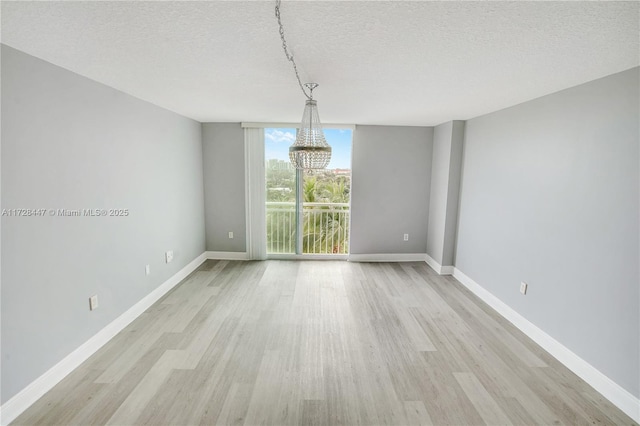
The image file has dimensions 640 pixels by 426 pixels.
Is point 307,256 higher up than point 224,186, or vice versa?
point 224,186

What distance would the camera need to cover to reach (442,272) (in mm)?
4289

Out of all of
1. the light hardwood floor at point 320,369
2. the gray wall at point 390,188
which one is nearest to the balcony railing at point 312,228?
the gray wall at point 390,188

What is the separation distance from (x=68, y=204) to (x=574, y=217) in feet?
12.4

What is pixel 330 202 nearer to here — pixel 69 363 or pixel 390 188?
pixel 390 188

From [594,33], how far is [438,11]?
2.66 feet

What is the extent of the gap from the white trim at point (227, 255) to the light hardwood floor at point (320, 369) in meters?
1.25

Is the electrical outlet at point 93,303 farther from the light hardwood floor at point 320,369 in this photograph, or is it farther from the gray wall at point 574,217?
the gray wall at point 574,217

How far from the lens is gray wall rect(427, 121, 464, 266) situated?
4.01 metres

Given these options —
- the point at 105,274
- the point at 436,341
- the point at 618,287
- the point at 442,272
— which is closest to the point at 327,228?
the point at 442,272

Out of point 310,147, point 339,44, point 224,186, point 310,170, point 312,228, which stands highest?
point 339,44

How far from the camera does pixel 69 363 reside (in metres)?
2.17

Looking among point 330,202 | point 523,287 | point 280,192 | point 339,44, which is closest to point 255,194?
point 280,192

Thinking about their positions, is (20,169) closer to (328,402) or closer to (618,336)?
(328,402)

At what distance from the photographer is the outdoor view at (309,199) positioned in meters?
4.67
